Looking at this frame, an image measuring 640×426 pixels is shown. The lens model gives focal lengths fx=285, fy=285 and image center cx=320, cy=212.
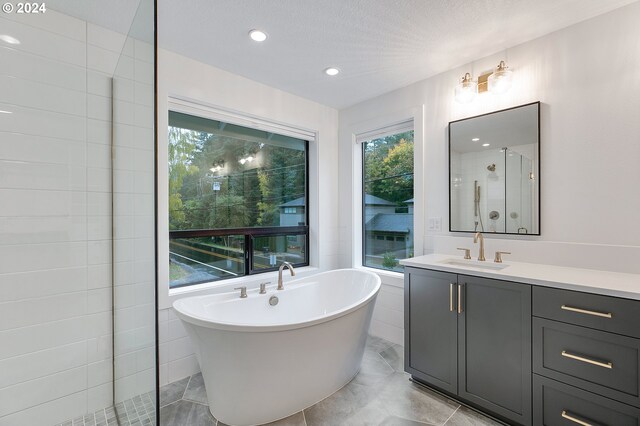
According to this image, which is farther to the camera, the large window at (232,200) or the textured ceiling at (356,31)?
the large window at (232,200)

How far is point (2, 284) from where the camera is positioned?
145cm

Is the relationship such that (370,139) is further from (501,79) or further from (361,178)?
(501,79)

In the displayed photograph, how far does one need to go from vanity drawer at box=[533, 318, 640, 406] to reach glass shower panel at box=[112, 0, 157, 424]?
1.89m

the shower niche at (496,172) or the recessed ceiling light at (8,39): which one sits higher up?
the recessed ceiling light at (8,39)

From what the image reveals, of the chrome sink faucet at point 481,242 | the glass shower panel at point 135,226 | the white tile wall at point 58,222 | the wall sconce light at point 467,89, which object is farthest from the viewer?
the wall sconce light at point 467,89

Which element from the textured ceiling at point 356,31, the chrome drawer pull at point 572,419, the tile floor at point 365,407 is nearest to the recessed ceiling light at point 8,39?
the textured ceiling at point 356,31

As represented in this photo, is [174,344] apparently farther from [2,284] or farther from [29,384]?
[2,284]

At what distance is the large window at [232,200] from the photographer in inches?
93.4

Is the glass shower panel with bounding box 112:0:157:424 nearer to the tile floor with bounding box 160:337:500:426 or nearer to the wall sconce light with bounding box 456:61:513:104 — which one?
the tile floor with bounding box 160:337:500:426

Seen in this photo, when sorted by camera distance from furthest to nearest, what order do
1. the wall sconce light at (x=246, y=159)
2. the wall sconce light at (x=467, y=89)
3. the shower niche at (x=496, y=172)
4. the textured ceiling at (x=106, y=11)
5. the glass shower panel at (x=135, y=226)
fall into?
the wall sconce light at (x=246, y=159), the wall sconce light at (x=467, y=89), the shower niche at (x=496, y=172), the textured ceiling at (x=106, y=11), the glass shower panel at (x=135, y=226)

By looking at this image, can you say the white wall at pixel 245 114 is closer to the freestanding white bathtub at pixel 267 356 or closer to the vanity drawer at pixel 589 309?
the freestanding white bathtub at pixel 267 356

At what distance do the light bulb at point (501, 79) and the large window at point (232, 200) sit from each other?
6.18 feet

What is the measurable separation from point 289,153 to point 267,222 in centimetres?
82

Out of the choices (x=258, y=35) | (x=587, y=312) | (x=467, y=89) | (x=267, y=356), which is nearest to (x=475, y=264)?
(x=587, y=312)
